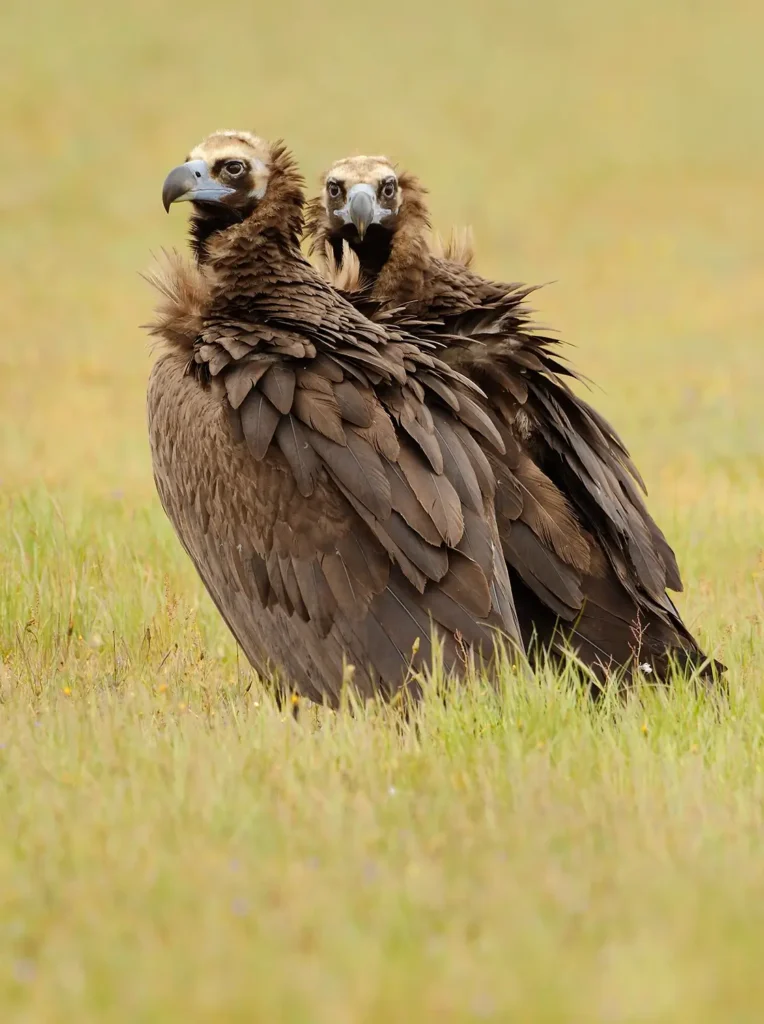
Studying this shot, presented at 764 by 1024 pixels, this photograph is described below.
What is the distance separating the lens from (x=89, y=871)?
3303 millimetres

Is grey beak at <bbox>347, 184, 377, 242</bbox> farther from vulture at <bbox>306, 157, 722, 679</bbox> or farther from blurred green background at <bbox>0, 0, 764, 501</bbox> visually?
blurred green background at <bbox>0, 0, 764, 501</bbox>

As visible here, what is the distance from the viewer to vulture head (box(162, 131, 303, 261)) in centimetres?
594

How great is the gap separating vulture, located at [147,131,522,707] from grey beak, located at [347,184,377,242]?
2.48 ft

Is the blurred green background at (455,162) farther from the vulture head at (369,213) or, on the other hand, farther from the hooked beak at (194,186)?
the hooked beak at (194,186)

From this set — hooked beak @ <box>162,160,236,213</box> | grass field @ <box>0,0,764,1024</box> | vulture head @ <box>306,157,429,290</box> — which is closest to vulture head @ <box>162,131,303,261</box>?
hooked beak @ <box>162,160,236,213</box>

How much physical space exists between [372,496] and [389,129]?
1068 inches

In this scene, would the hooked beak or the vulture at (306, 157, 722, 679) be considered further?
the hooked beak

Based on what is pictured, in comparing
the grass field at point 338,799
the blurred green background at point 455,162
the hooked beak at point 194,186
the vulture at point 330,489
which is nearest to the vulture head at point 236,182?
the hooked beak at point 194,186

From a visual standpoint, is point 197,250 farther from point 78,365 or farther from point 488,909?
point 78,365

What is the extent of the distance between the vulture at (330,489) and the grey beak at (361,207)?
76 centimetres

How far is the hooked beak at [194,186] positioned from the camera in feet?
19.5

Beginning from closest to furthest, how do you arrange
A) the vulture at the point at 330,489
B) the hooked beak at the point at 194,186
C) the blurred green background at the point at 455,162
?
the vulture at the point at 330,489 → the hooked beak at the point at 194,186 → the blurred green background at the point at 455,162

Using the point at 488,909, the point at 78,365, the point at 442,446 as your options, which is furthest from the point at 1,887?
the point at 78,365

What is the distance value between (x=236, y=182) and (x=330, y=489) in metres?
1.55
